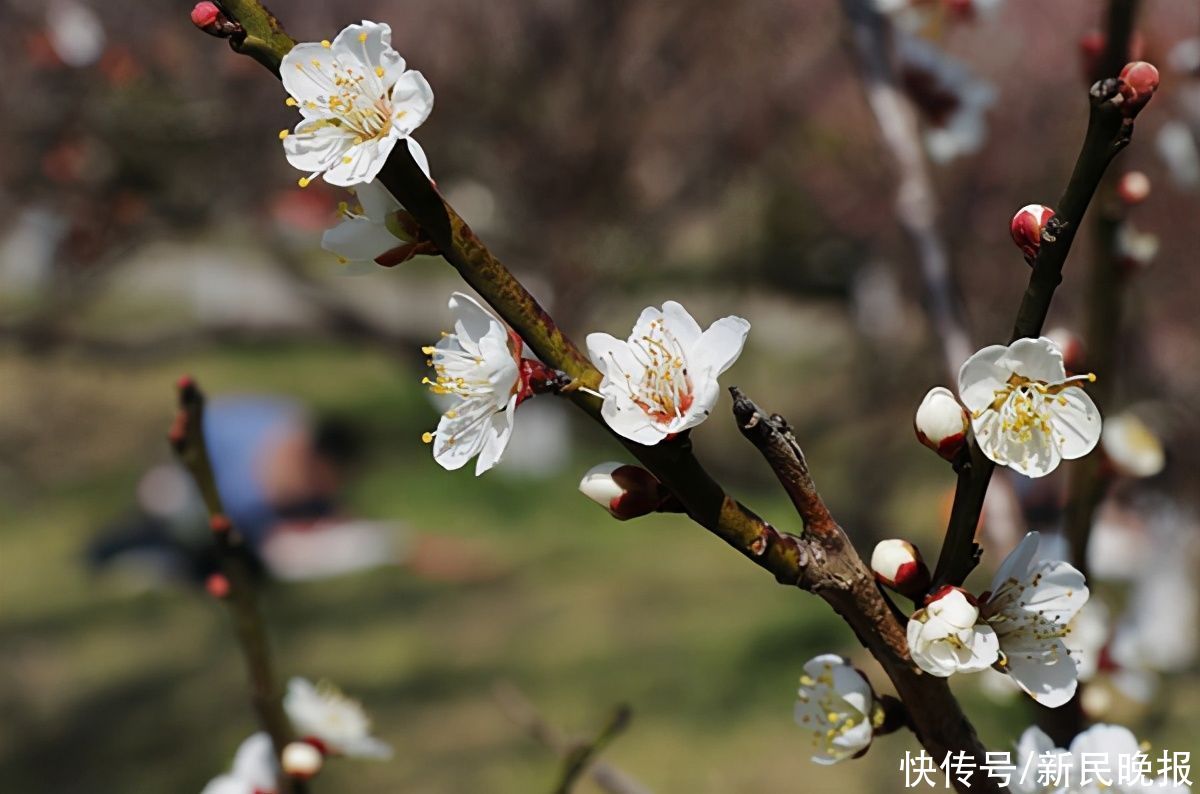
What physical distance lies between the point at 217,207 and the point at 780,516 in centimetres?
245

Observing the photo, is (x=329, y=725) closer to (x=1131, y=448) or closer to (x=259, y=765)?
(x=259, y=765)

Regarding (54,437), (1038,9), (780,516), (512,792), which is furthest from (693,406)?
(54,437)

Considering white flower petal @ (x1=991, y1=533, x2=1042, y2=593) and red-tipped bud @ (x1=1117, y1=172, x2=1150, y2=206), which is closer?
white flower petal @ (x1=991, y1=533, x2=1042, y2=593)

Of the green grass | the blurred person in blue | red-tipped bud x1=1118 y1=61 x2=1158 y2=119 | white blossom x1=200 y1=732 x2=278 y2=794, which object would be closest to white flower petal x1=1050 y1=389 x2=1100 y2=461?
red-tipped bud x1=1118 y1=61 x2=1158 y2=119

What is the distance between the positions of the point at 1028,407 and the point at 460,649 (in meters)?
2.44

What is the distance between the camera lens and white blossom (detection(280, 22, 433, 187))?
390 millimetres

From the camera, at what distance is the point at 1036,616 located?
420 millimetres

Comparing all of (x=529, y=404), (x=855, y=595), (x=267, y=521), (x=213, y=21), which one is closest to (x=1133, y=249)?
(x=855, y=595)

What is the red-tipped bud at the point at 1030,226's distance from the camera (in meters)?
0.38

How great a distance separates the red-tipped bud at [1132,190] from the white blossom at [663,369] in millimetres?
348

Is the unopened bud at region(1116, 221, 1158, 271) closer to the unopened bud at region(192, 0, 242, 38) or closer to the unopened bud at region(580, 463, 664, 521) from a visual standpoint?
the unopened bud at region(580, 463, 664, 521)

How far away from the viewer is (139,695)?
2.54 metres

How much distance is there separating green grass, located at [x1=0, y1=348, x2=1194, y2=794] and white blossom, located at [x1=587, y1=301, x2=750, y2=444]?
1.09m

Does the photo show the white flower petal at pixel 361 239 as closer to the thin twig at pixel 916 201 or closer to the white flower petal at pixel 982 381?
the white flower petal at pixel 982 381
